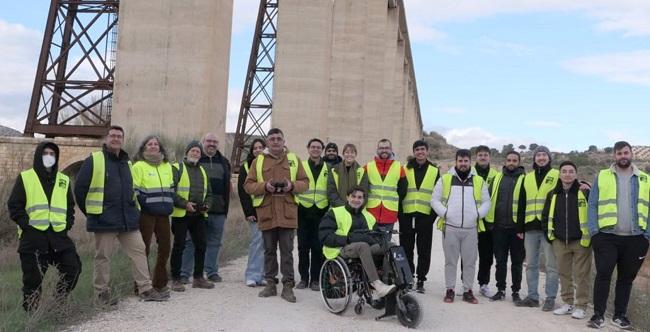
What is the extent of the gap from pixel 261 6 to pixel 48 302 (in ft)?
91.6

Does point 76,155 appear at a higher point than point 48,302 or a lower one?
higher

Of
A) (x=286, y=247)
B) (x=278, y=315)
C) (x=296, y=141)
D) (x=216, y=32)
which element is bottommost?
(x=278, y=315)

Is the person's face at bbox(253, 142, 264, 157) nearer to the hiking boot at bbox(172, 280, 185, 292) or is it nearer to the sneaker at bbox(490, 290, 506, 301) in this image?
the hiking boot at bbox(172, 280, 185, 292)

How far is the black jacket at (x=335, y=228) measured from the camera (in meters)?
6.93

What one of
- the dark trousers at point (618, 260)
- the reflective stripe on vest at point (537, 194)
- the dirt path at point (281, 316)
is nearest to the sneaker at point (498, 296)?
the dirt path at point (281, 316)

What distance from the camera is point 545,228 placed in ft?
24.8

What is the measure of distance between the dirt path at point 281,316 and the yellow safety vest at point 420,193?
1.15 meters

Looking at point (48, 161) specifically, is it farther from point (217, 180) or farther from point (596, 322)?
point (596, 322)

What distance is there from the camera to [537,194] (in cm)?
782

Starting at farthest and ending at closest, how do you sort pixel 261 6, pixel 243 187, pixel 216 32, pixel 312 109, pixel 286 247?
pixel 261 6 → pixel 312 109 → pixel 216 32 → pixel 243 187 → pixel 286 247

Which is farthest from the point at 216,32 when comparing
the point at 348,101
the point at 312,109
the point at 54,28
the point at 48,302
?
the point at 54,28

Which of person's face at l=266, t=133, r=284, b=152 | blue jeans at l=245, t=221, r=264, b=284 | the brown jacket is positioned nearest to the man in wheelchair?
the brown jacket

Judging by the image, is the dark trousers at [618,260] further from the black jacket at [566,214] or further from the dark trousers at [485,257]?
the dark trousers at [485,257]

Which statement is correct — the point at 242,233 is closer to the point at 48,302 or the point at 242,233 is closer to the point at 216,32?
the point at 216,32
